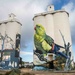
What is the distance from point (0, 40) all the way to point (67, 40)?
94.5 ft

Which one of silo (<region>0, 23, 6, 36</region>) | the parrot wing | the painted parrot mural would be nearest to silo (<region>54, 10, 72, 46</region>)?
the parrot wing

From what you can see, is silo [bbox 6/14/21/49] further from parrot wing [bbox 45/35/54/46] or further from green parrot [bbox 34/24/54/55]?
parrot wing [bbox 45/35/54/46]

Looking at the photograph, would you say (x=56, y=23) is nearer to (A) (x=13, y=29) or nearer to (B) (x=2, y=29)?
(A) (x=13, y=29)

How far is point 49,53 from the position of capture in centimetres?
4725

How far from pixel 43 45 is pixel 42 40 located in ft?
5.73

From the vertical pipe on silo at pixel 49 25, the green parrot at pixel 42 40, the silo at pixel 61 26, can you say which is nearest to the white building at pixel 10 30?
the green parrot at pixel 42 40

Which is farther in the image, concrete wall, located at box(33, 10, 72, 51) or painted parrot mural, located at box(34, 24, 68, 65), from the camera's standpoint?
concrete wall, located at box(33, 10, 72, 51)

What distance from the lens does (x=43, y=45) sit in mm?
48344

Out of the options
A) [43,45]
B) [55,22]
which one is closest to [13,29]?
[43,45]

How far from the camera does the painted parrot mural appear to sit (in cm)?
4700

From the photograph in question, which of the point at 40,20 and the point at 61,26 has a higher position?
the point at 40,20

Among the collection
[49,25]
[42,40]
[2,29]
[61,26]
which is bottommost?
[42,40]

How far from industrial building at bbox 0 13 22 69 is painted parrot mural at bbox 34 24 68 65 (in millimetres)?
11553

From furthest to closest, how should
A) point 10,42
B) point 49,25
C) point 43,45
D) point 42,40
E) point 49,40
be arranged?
1. point 10,42
2. point 49,25
3. point 42,40
4. point 43,45
5. point 49,40
